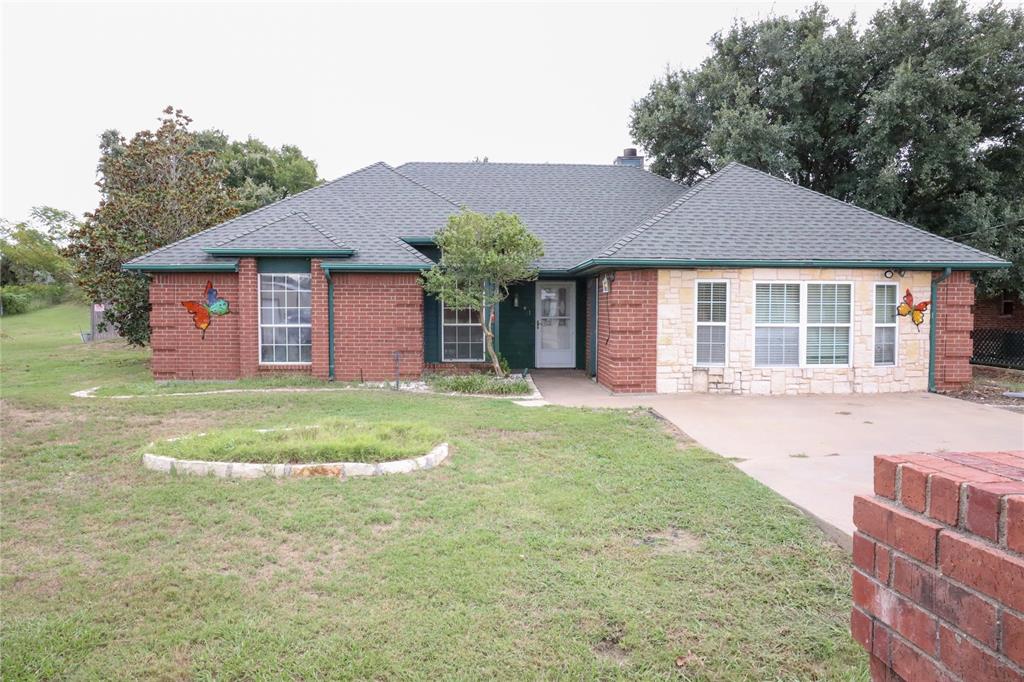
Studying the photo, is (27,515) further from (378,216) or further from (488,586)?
(378,216)

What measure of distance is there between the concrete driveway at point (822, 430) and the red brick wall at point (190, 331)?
681 centimetres

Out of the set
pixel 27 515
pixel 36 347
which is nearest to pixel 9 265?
pixel 36 347

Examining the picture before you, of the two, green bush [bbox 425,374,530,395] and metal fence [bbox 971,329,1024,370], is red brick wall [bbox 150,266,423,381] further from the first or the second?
metal fence [bbox 971,329,1024,370]

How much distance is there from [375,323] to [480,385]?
284 cm

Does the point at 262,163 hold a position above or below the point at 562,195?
above

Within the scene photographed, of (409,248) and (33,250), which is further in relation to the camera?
(33,250)

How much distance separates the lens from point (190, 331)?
14031 mm

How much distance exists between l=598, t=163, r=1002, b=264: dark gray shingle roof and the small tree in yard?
1721mm

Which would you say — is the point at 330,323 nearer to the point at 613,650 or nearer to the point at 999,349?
the point at 613,650

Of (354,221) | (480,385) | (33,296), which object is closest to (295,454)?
(480,385)

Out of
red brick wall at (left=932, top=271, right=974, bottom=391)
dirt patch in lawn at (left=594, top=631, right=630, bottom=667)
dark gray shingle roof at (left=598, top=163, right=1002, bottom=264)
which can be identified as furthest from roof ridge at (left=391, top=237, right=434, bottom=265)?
dirt patch in lawn at (left=594, top=631, right=630, bottom=667)

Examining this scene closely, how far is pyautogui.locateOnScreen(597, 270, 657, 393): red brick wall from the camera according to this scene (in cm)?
1248

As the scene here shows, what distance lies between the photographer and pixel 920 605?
1549 mm

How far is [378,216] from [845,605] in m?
13.8
